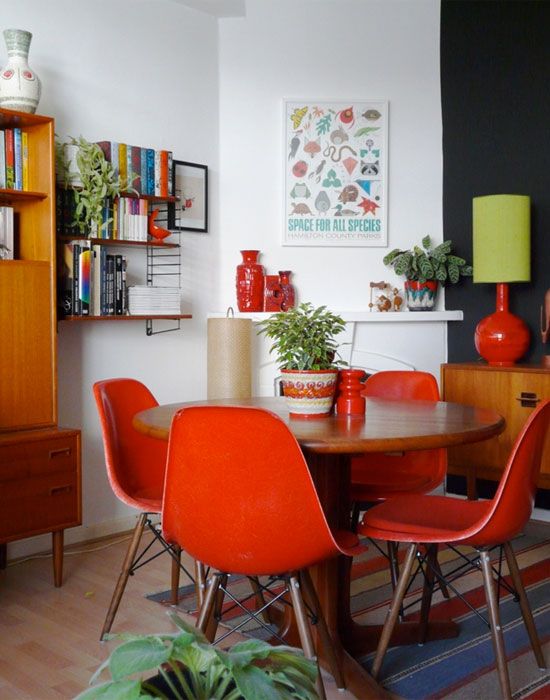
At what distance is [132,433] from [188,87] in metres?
2.37

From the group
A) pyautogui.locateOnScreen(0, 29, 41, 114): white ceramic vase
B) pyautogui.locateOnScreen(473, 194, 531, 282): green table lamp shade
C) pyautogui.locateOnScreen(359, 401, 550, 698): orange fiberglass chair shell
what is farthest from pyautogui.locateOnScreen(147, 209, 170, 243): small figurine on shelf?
pyautogui.locateOnScreen(359, 401, 550, 698): orange fiberglass chair shell

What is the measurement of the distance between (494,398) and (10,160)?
260 centimetres

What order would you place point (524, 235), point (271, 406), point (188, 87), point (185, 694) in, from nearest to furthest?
point (185, 694) < point (271, 406) < point (524, 235) < point (188, 87)

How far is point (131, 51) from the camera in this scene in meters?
4.34

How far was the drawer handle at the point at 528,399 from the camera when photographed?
410 centimetres

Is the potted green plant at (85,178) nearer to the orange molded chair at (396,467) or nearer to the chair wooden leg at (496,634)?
the orange molded chair at (396,467)

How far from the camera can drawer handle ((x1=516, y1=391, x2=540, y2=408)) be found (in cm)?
410

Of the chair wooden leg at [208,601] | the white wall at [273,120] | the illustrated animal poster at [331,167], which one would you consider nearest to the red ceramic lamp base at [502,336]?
the white wall at [273,120]

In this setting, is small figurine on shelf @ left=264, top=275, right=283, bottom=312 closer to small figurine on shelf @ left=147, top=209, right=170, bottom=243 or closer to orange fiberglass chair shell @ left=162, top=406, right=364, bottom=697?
small figurine on shelf @ left=147, top=209, right=170, bottom=243

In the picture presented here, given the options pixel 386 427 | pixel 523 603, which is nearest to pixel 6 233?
pixel 386 427

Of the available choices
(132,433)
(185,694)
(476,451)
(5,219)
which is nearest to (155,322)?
(5,219)

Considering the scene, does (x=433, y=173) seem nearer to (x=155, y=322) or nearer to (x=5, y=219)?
(x=155, y=322)

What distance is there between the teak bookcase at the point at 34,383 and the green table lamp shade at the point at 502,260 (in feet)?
7.18

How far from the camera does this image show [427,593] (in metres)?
2.78
